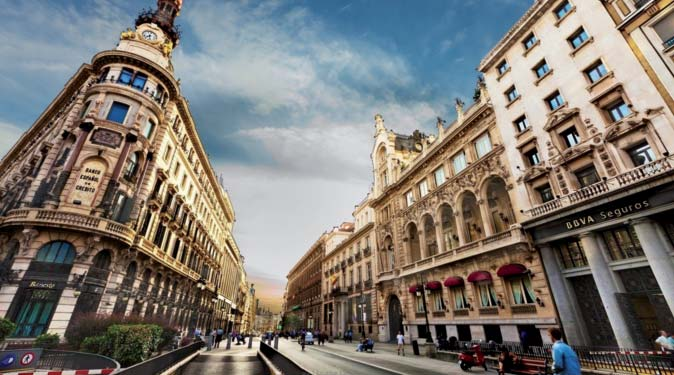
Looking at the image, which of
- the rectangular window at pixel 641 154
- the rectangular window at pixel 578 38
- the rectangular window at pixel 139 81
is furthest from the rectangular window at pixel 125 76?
the rectangular window at pixel 641 154

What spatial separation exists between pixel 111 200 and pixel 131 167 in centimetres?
343

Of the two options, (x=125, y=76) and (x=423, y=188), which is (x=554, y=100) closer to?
(x=423, y=188)

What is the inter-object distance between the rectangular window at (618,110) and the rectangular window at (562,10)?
773cm

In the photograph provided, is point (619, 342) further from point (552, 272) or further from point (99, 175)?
point (99, 175)

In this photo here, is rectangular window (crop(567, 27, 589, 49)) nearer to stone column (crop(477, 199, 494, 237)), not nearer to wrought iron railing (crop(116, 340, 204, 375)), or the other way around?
stone column (crop(477, 199, 494, 237))

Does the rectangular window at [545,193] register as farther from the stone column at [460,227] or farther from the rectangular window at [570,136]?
the stone column at [460,227]

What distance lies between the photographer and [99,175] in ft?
66.1

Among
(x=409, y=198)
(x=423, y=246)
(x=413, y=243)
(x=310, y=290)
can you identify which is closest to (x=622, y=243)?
(x=423, y=246)

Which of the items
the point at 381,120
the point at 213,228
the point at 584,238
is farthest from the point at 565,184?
the point at 213,228

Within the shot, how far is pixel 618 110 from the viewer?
14836 mm

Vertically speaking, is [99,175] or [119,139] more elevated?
[119,139]

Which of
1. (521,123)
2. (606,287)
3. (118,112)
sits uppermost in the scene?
(118,112)

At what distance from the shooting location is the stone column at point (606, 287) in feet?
41.6

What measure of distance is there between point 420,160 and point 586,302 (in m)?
17.2
